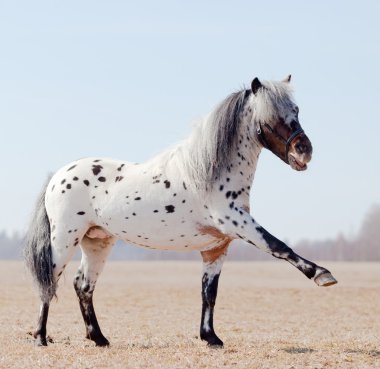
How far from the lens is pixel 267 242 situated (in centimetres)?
667

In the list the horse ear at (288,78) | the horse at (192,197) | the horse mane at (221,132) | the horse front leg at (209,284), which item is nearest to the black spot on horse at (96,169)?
the horse at (192,197)

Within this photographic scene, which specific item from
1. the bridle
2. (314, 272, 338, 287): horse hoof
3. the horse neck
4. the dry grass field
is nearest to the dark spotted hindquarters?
the dry grass field

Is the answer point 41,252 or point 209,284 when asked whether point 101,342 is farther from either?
point 209,284

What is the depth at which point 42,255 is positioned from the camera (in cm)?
796

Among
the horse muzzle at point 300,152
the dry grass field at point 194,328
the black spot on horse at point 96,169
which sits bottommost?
the dry grass field at point 194,328

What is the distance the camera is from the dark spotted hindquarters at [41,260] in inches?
309

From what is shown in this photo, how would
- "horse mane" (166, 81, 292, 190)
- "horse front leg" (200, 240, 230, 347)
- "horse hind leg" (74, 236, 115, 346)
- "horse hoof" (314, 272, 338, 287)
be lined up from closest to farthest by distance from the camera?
"horse hoof" (314, 272, 338, 287) < "horse mane" (166, 81, 292, 190) < "horse front leg" (200, 240, 230, 347) < "horse hind leg" (74, 236, 115, 346)

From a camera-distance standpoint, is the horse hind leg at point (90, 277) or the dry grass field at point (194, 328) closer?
the dry grass field at point (194, 328)

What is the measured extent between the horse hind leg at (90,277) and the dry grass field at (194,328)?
156 mm

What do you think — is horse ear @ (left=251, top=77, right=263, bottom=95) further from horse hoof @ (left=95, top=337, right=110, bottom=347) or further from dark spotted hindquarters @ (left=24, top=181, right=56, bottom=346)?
horse hoof @ (left=95, top=337, right=110, bottom=347)

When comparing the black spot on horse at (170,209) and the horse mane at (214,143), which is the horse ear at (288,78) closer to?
the horse mane at (214,143)

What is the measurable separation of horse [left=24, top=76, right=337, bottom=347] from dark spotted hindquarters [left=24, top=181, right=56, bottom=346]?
11 mm

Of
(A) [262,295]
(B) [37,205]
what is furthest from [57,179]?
(A) [262,295]

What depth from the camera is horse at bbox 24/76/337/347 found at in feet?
22.7
